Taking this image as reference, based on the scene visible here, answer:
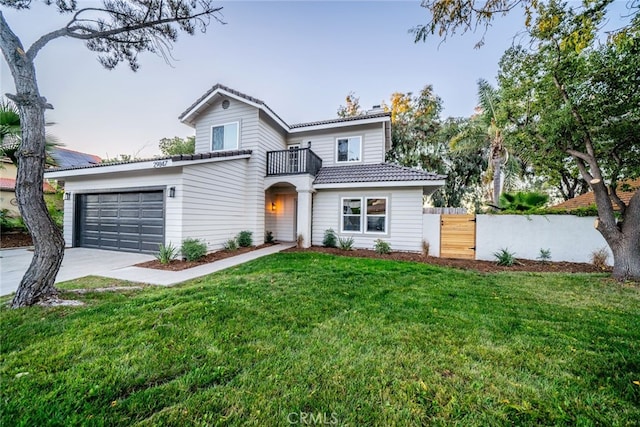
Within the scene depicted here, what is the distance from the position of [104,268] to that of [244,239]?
4.39 metres

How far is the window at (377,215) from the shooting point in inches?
386

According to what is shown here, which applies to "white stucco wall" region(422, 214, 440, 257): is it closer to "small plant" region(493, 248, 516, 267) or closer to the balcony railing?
"small plant" region(493, 248, 516, 267)

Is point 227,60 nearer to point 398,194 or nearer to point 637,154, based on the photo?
point 398,194

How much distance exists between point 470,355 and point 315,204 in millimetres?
8684

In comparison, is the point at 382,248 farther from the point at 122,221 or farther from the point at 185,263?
the point at 122,221

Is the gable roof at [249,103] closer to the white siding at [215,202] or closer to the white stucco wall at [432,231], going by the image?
the white siding at [215,202]

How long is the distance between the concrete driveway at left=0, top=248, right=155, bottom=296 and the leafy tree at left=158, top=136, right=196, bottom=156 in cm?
1262

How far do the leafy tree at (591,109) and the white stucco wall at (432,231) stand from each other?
11.7ft

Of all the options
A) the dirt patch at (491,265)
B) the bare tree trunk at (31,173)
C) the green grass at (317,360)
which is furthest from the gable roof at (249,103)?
the green grass at (317,360)

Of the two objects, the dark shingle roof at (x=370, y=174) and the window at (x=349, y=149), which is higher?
the window at (x=349, y=149)

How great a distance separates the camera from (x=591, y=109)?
20.3 feet

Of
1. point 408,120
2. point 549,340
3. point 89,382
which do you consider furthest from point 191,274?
point 408,120

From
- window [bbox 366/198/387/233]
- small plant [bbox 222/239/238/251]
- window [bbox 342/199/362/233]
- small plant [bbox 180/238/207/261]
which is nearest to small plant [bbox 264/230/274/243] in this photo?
small plant [bbox 222/239/238/251]

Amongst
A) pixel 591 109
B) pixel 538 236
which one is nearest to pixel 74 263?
pixel 538 236
